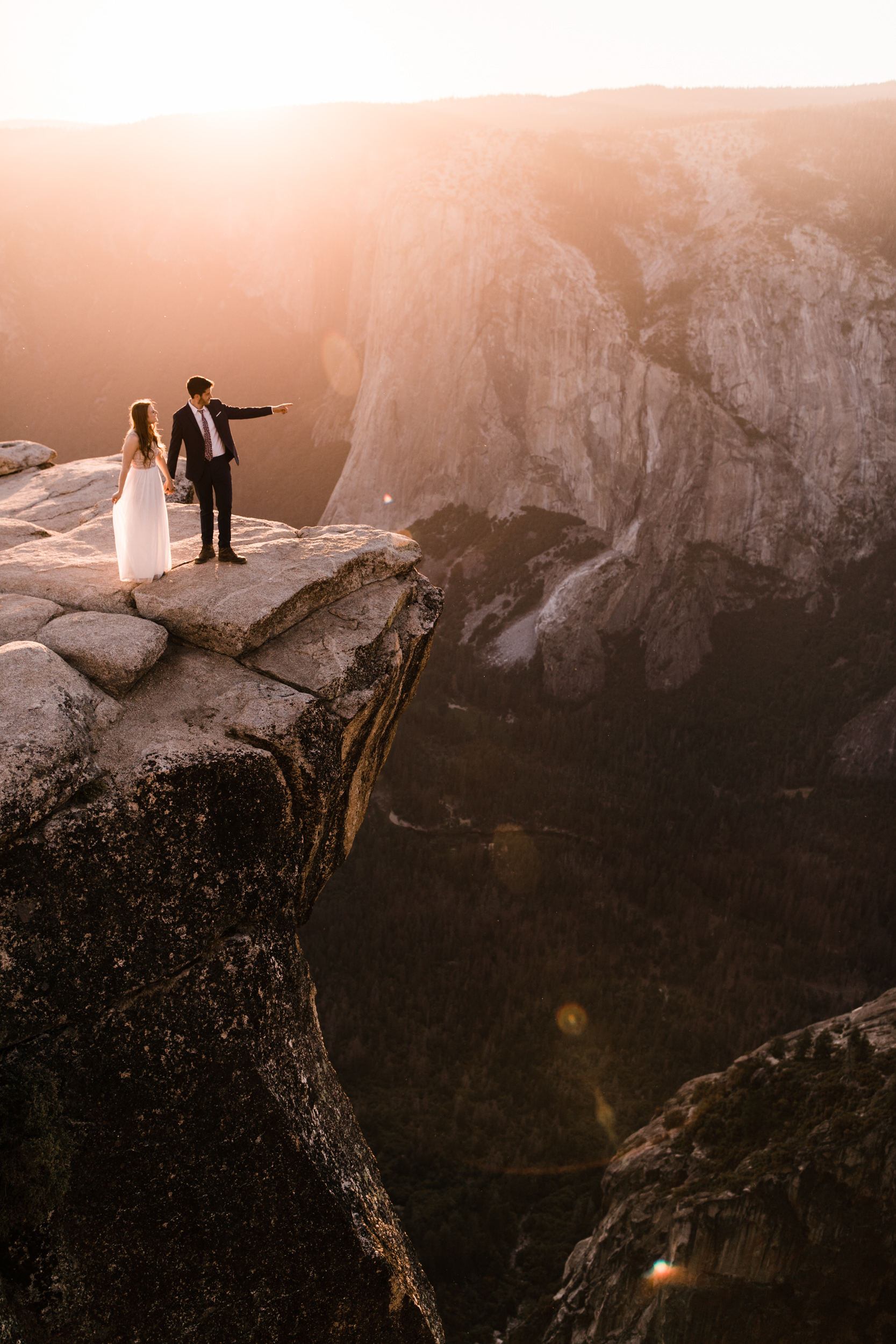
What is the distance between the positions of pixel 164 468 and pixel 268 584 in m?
2.52

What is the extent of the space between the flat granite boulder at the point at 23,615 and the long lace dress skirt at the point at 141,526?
108 cm

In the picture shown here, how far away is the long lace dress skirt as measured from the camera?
1016cm

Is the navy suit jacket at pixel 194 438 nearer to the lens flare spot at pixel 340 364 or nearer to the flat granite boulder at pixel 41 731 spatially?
the flat granite boulder at pixel 41 731

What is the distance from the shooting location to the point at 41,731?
7.43m

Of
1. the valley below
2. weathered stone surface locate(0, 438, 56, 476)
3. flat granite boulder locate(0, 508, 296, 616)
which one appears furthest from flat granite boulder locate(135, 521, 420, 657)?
weathered stone surface locate(0, 438, 56, 476)

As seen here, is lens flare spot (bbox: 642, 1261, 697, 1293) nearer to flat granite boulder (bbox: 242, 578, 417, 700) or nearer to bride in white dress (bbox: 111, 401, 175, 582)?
flat granite boulder (bbox: 242, 578, 417, 700)

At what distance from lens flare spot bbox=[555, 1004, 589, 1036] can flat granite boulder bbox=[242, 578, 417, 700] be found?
609 inches

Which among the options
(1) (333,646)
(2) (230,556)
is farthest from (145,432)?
(1) (333,646)

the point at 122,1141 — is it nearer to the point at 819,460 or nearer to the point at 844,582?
the point at 844,582

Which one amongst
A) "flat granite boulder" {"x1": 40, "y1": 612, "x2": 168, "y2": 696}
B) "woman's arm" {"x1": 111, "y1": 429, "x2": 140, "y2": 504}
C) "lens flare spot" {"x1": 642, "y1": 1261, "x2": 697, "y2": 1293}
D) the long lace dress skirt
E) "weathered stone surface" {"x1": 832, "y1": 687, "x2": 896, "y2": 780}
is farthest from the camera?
"weathered stone surface" {"x1": 832, "y1": 687, "x2": 896, "y2": 780}

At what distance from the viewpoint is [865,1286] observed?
13797mm

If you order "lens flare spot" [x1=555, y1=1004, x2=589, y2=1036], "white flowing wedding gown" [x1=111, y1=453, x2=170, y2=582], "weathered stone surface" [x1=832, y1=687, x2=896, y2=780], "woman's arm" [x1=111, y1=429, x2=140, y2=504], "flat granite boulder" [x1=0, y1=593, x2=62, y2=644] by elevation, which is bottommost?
"lens flare spot" [x1=555, y1=1004, x2=589, y2=1036]

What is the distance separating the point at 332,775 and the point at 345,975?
16215 mm

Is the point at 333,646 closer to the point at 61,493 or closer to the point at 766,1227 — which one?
the point at 61,493
